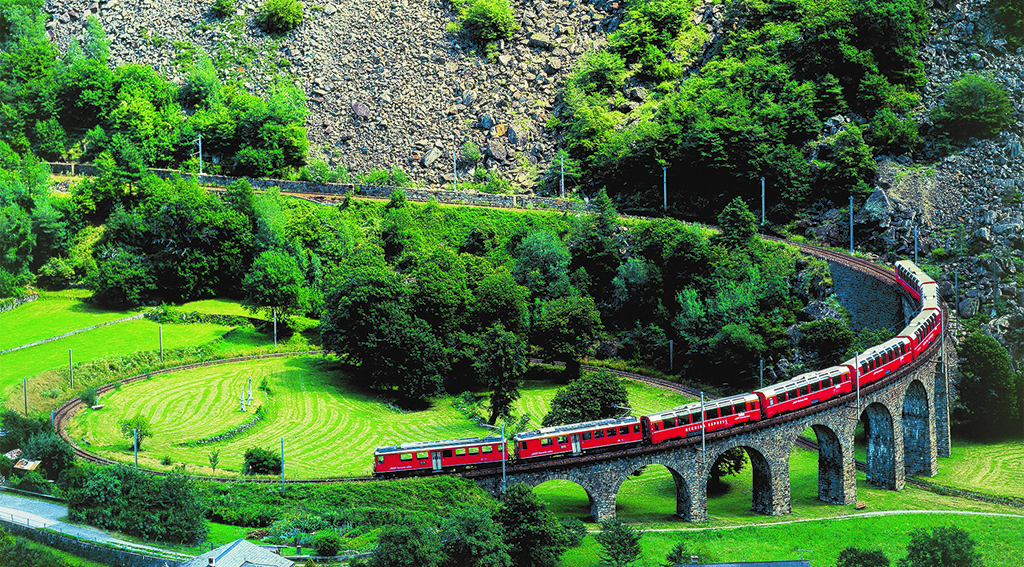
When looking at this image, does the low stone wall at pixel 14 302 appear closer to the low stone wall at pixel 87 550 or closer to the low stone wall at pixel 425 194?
the low stone wall at pixel 425 194

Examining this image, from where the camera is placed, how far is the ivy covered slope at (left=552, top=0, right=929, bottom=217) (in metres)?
107

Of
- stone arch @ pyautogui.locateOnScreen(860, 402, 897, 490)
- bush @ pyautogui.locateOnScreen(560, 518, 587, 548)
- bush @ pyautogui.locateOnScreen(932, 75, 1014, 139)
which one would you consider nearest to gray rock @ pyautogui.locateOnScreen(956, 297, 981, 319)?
stone arch @ pyautogui.locateOnScreen(860, 402, 897, 490)

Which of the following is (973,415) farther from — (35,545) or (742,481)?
(35,545)

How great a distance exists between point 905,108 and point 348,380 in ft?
187

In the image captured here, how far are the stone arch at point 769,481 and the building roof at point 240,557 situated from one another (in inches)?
1095

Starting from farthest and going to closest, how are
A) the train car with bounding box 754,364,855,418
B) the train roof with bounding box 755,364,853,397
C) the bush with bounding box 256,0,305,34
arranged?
the bush with bounding box 256,0,305,34
the train roof with bounding box 755,364,853,397
the train car with bounding box 754,364,855,418

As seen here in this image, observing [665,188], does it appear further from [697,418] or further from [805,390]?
[697,418]

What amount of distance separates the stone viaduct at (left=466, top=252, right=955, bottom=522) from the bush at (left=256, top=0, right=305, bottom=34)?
3020 inches

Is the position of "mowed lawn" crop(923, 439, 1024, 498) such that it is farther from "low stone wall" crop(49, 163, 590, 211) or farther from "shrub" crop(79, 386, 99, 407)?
"shrub" crop(79, 386, 99, 407)

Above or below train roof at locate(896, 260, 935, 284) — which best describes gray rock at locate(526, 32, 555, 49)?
above

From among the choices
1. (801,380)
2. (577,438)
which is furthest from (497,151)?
(577,438)

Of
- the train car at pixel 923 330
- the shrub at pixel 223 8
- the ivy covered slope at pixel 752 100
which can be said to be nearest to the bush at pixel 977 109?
the ivy covered slope at pixel 752 100

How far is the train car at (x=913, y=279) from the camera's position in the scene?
282ft

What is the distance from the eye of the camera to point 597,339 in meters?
99.6
